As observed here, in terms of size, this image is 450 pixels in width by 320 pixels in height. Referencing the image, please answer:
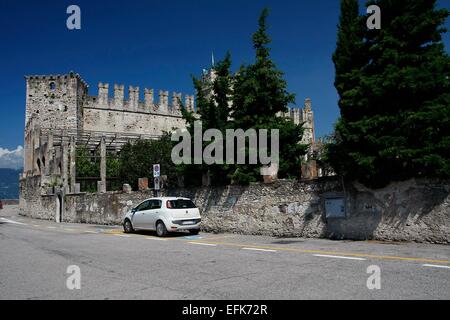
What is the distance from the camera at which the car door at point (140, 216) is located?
52.7 ft

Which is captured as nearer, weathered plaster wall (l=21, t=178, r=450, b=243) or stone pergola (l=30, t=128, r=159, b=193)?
weathered plaster wall (l=21, t=178, r=450, b=243)

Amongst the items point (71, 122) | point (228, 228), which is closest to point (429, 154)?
point (228, 228)

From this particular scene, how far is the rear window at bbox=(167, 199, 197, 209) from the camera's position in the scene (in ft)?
49.2

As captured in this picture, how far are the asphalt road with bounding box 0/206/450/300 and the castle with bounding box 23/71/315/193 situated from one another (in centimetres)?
2163

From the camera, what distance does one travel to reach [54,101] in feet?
133

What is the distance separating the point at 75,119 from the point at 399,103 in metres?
36.0

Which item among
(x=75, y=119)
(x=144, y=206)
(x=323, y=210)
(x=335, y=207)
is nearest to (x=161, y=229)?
(x=144, y=206)

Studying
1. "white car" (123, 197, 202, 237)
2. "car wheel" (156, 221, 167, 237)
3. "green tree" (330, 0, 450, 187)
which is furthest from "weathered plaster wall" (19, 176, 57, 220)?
"green tree" (330, 0, 450, 187)

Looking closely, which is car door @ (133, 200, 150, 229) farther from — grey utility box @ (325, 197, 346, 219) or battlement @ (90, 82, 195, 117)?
battlement @ (90, 82, 195, 117)

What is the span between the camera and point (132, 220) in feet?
54.8

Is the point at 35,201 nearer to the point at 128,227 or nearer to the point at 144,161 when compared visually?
the point at 144,161

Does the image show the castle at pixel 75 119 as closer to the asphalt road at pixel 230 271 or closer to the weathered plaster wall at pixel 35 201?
the weathered plaster wall at pixel 35 201

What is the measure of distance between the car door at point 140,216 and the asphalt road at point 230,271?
408cm
